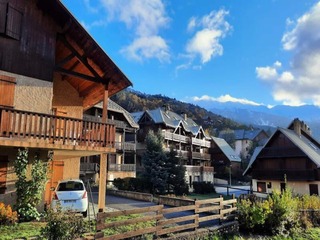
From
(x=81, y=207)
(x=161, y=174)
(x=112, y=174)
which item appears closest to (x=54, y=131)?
(x=81, y=207)

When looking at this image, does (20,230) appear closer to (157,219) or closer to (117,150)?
(157,219)

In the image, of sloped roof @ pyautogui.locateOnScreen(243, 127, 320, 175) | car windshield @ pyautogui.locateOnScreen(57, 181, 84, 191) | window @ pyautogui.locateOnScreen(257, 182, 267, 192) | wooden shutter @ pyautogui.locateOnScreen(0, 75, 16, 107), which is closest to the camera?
wooden shutter @ pyautogui.locateOnScreen(0, 75, 16, 107)

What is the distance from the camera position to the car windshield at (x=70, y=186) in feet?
43.0

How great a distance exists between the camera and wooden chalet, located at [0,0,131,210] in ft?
37.5

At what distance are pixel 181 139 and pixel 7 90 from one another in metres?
42.4

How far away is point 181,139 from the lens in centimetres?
5300

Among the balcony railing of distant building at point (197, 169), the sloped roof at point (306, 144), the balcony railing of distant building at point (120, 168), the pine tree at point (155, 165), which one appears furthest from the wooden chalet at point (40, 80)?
the balcony railing of distant building at point (197, 169)

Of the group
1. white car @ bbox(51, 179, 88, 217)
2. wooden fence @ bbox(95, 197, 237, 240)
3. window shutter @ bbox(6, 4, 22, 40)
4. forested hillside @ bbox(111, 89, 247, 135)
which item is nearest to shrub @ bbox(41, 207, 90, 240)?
wooden fence @ bbox(95, 197, 237, 240)

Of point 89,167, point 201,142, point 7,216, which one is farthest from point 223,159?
point 7,216

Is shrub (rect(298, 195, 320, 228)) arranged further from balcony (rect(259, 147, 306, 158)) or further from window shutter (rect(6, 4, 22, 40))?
balcony (rect(259, 147, 306, 158))

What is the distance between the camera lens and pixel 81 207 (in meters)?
12.7

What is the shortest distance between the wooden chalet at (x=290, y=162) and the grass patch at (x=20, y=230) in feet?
90.4

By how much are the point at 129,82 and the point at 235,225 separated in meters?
8.70

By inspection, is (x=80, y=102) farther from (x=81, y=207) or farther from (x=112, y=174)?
(x=112, y=174)
